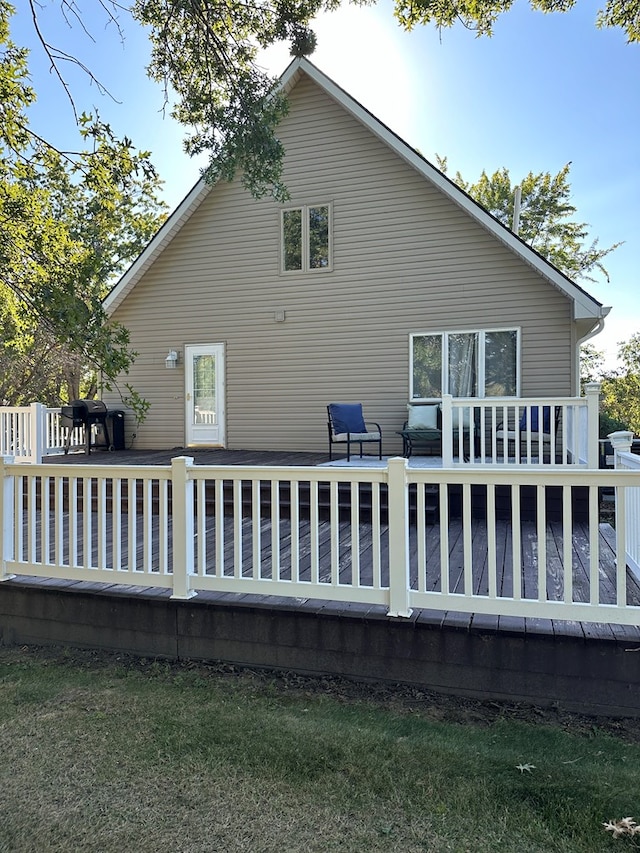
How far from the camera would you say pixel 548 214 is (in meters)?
20.2

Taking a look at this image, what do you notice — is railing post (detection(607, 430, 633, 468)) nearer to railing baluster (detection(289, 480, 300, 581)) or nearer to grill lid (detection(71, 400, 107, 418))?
railing baluster (detection(289, 480, 300, 581))

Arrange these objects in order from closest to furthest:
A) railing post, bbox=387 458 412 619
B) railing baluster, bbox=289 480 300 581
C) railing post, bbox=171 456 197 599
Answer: railing baluster, bbox=289 480 300 581
railing post, bbox=387 458 412 619
railing post, bbox=171 456 197 599

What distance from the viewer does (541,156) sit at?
1858 centimetres

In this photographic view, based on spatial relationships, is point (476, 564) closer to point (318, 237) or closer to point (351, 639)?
point (351, 639)

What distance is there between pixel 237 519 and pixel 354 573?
2.46 ft

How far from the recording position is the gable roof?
26.0 ft

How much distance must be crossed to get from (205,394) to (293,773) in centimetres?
884

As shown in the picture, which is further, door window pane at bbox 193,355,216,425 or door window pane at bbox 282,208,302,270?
door window pane at bbox 193,355,216,425

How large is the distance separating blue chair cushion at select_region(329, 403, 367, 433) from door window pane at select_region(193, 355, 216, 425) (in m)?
3.19

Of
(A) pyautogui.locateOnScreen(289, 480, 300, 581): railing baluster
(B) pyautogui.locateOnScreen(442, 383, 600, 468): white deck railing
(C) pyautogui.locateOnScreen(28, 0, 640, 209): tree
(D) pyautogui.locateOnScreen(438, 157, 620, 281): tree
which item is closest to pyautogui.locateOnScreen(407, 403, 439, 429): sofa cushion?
(B) pyautogui.locateOnScreen(442, 383, 600, 468): white deck railing

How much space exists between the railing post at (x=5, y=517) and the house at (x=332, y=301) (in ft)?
20.6

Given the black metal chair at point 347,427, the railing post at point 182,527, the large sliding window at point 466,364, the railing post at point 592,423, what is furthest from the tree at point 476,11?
the railing post at point 182,527

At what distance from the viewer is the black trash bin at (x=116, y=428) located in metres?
10.9

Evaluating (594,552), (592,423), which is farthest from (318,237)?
(594,552)
